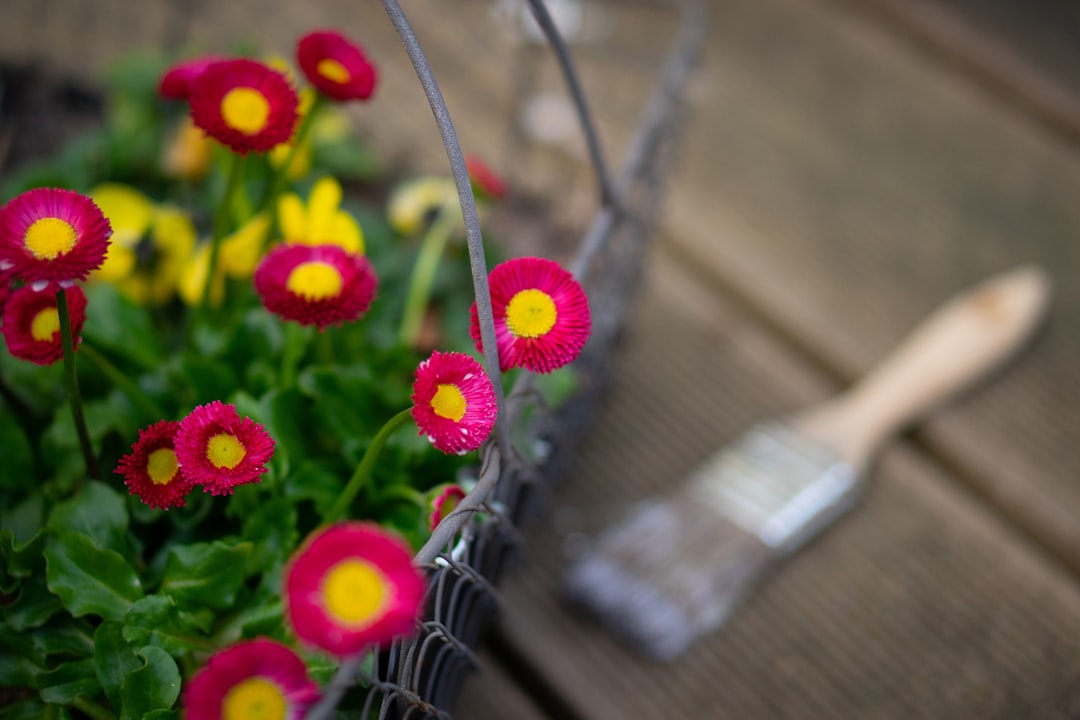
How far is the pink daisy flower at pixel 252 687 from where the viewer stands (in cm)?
23

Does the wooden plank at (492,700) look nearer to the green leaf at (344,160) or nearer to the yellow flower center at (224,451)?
the yellow flower center at (224,451)

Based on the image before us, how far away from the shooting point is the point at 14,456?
0.41 metres

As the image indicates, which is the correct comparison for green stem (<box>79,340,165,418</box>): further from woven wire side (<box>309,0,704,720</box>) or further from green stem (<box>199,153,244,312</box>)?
woven wire side (<box>309,0,704,720</box>)

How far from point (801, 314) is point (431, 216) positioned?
1.04 feet

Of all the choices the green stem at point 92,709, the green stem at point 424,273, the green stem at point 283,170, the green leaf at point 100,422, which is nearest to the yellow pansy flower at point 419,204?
the green stem at point 424,273

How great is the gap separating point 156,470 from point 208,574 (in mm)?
58

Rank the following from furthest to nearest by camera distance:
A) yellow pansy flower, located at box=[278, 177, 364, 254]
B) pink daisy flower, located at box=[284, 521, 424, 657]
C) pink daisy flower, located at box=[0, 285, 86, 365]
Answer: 1. yellow pansy flower, located at box=[278, 177, 364, 254]
2. pink daisy flower, located at box=[0, 285, 86, 365]
3. pink daisy flower, located at box=[284, 521, 424, 657]

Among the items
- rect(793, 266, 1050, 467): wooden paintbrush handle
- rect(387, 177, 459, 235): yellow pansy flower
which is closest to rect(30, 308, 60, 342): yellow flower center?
rect(387, 177, 459, 235): yellow pansy flower

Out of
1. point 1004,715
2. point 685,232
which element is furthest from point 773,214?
point 1004,715

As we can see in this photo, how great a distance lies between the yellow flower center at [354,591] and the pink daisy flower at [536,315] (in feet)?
0.32

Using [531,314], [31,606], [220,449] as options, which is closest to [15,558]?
[31,606]

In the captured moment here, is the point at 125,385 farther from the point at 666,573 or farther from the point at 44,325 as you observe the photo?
the point at 666,573

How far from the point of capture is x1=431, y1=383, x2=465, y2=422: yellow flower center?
0.28 meters

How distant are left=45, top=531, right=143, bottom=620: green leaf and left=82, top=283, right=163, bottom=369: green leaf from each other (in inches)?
4.5
